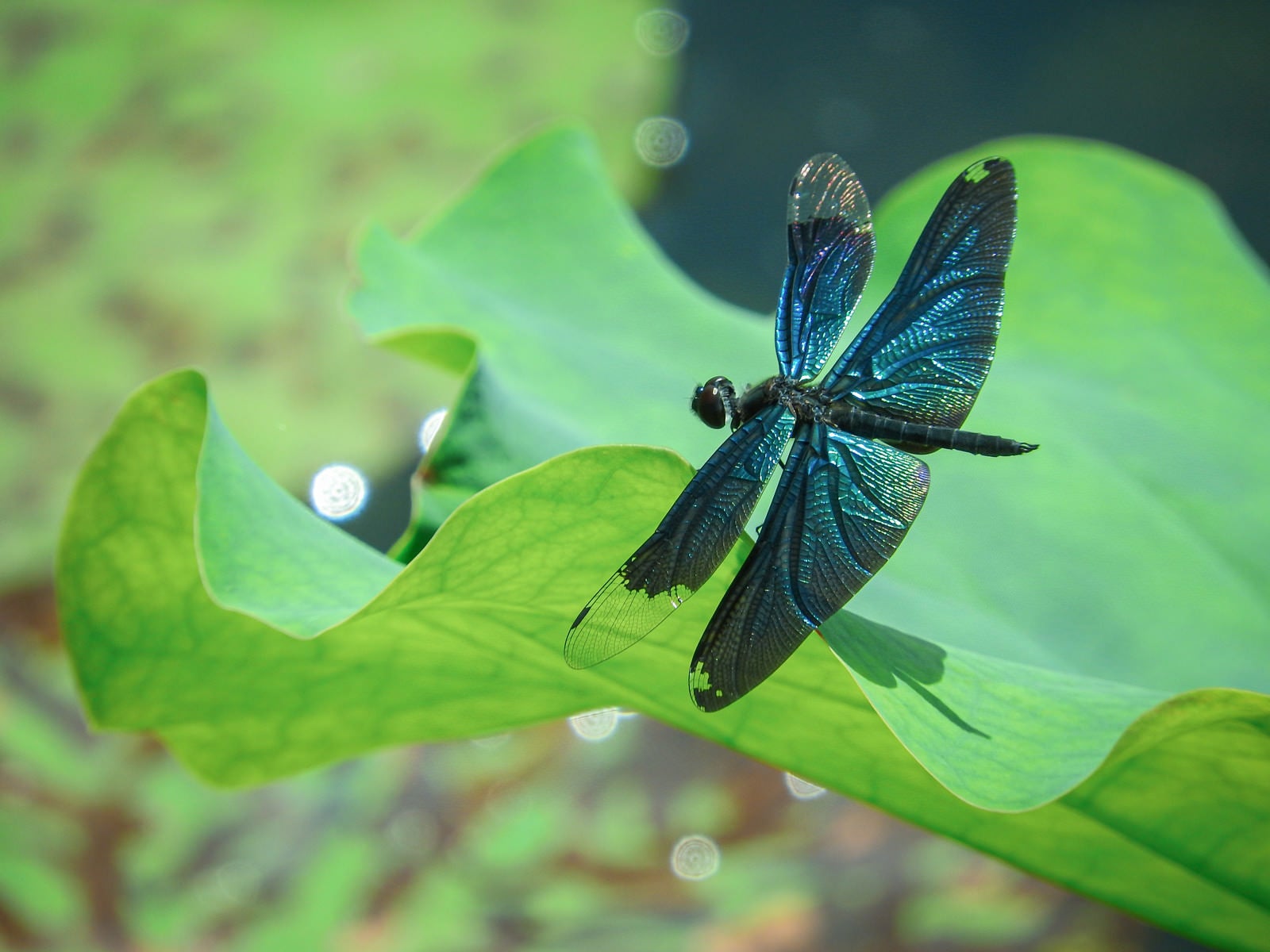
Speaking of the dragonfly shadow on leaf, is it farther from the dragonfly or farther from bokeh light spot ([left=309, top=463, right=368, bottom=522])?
bokeh light spot ([left=309, top=463, right=368, bottom=522])

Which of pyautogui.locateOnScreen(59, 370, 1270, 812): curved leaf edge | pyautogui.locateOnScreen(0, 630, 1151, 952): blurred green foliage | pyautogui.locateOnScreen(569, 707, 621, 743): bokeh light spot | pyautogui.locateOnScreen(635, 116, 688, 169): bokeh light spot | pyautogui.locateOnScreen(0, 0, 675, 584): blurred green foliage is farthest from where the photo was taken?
pyautogui.locateOnScreen(635, 116, 688, 169): bokeh light spot

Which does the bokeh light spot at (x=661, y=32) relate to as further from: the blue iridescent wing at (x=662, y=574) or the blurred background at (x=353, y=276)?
the blue iridescent wing at (x=662, y=574)

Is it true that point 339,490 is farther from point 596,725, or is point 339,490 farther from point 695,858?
point 695,858

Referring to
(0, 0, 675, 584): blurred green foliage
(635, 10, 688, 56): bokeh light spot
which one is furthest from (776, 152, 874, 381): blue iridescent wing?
(635, 10, 688, 56): bokeh light spot

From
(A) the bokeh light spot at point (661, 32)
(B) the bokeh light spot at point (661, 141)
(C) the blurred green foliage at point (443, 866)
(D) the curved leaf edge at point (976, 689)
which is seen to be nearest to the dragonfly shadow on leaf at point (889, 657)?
(D) the curved leaf edge at point (976, 689)

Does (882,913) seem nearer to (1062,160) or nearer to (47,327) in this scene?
(1062,160)

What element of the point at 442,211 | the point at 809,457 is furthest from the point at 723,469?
the point at 442,211

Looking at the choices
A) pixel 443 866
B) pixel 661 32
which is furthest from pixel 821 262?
pixel 661 32
